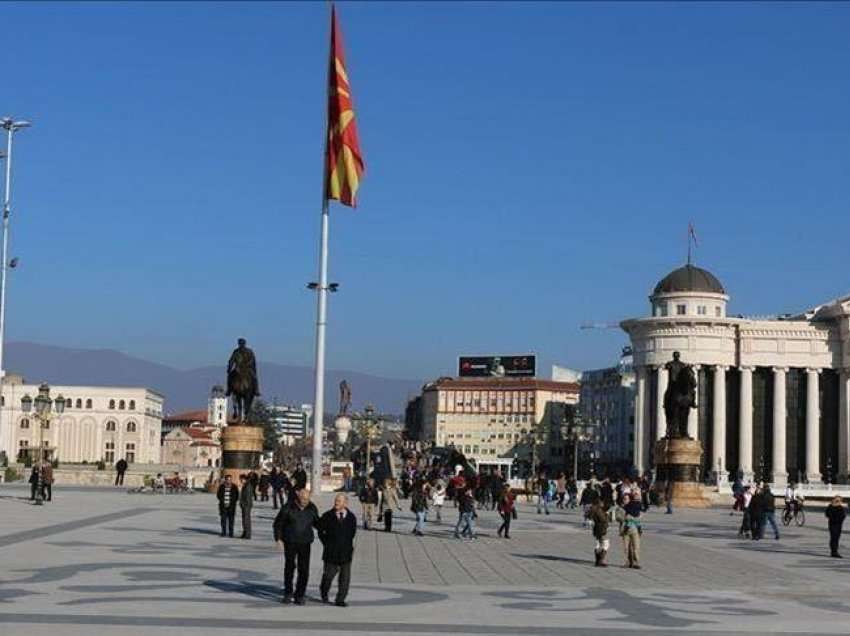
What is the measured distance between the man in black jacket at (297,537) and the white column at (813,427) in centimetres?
11116

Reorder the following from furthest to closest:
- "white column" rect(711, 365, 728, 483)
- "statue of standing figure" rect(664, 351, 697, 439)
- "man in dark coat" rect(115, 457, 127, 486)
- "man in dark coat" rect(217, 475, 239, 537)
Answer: "white column" rect(711, 365, 728, 483), "man in dark coat" rect(115, 457, 127, 486), "statue of standing figure" rect(664, 351, 697, 439), "man in dark coat" rect(217, 475, 239, 537)

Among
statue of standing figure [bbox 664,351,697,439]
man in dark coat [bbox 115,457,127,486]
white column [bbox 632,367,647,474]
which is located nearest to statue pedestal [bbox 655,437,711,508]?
statue of standing figure [bbox 664,351,697,439]

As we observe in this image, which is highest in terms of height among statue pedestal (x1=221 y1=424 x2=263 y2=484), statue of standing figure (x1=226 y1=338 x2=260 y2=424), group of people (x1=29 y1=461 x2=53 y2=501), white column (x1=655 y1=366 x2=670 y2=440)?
white column (x1=655 y1=366 x2=670 y2=440)

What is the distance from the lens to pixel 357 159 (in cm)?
4584

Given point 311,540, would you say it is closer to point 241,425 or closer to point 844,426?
point 241,425

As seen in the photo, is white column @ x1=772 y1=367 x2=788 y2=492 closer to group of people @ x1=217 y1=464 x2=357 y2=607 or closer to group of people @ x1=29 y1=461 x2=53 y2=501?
group of people @ x1=29 y1=461 x2=53 y2=501

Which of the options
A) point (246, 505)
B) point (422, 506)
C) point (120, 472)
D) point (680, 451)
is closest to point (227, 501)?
point (246, 505)

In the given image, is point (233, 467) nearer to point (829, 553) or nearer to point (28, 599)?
point (829, 553)

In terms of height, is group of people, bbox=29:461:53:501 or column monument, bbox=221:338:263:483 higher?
column monument, bbox=221:338:263:483

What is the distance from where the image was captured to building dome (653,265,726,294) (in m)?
132

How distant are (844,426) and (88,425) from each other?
100.0 metres

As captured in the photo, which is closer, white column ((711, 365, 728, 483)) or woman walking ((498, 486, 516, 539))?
woman walking ((498, 486, 516, 539))

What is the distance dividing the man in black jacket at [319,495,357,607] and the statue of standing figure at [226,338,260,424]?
31.6 metres

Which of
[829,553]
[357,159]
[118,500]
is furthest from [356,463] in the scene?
[829,553]
